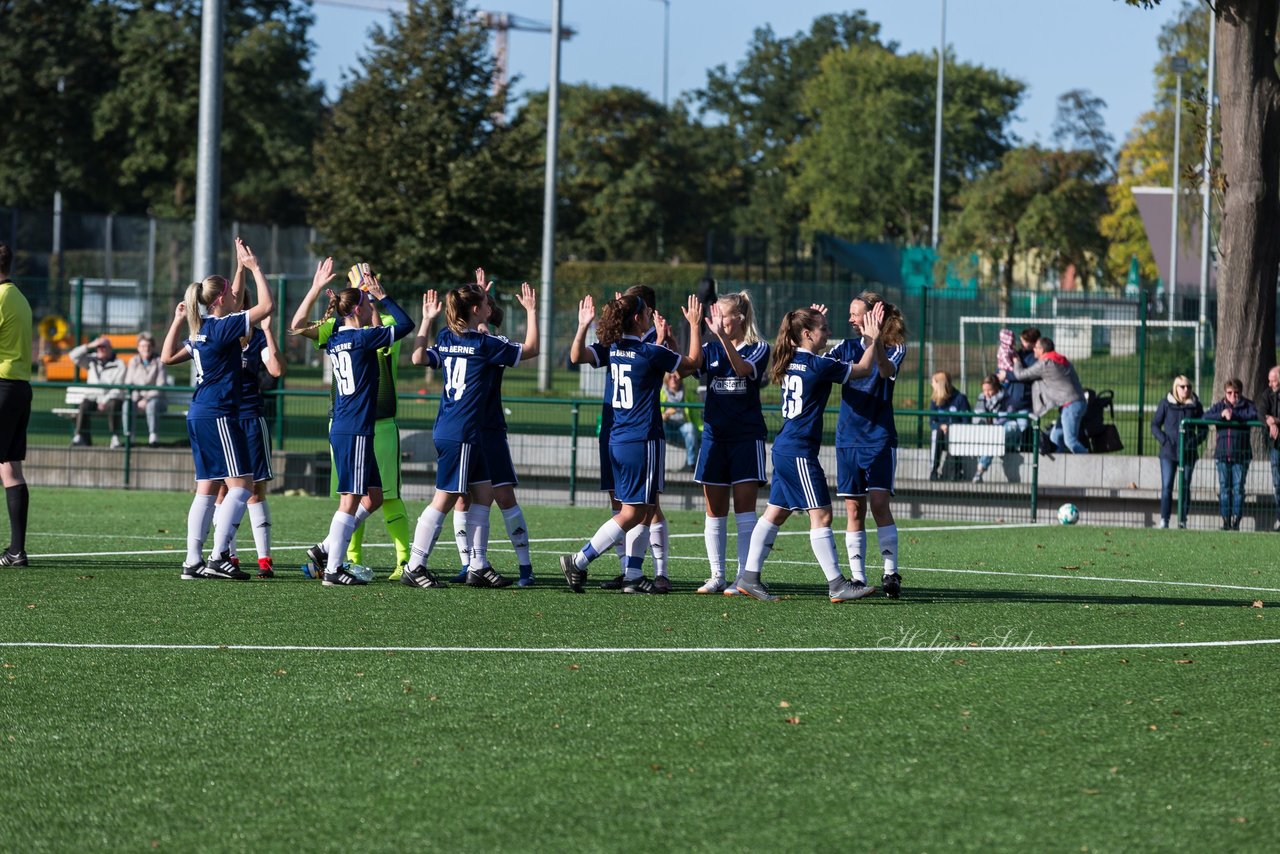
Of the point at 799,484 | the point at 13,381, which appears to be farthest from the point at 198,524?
the point at 799,484

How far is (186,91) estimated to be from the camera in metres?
51.4

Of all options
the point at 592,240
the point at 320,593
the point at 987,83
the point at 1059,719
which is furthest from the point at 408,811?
the point at 987,83

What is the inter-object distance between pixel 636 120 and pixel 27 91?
36381 mm

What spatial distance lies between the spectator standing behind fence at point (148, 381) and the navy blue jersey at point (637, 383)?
1111 centimetres

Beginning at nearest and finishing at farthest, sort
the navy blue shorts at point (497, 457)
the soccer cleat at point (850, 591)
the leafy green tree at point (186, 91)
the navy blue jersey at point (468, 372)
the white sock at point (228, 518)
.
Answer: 1. the soccer cleat at point (850, 591)
2. the navy blue jersey at point (468, 372)
3. the navy blue shorts at point (497, 457)
4. the white sock at point (228, 518)
5. the leafy green tree at point (186, 91)

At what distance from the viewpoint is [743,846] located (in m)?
4.70

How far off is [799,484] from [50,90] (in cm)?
4847

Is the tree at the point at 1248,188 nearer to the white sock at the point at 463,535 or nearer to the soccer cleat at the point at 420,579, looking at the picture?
the white sock at the point at 463,535

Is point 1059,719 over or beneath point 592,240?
beneath

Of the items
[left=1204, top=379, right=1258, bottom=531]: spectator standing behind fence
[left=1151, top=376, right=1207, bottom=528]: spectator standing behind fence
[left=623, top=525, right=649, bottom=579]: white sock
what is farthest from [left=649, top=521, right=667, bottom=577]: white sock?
[left=1204, top=379, right=1258, bottom=531]: spectator standing behind fence

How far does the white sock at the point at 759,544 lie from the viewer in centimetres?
987

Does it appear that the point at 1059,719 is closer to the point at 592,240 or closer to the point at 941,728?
the point at 941,728

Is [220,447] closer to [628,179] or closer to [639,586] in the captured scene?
[639,586]

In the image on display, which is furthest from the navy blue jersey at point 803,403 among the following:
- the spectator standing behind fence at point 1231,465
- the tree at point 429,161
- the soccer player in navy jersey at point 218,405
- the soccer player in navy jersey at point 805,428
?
the tree at point 429,161
